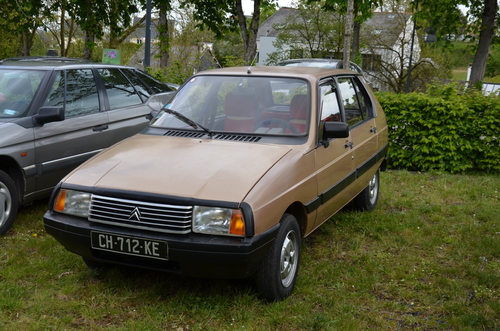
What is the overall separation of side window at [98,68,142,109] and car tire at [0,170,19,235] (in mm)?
1746

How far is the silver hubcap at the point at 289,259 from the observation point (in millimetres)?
4074

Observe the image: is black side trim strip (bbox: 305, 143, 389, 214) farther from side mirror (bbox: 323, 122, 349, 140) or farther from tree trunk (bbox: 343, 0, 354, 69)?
tree trunk (bbox: 343, 0, 354, 69)

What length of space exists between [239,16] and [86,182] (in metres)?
19.1

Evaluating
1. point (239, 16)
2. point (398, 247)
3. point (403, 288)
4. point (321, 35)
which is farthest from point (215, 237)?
point (321, 35)

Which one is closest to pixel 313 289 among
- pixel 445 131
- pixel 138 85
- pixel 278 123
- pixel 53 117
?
pixel 278 123

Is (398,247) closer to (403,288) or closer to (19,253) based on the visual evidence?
(403,288)

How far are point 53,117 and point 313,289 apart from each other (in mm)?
3171

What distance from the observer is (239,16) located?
2191 cm

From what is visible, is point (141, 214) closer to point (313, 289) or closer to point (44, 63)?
point (313, 289)

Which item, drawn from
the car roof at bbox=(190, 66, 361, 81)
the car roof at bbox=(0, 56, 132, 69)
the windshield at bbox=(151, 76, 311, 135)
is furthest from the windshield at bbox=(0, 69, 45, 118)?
the car roof at bbox=(190, 66, 361, 81)

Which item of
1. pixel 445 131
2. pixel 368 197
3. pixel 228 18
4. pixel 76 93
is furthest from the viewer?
pixel 228 18

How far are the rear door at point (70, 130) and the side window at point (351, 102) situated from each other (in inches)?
113

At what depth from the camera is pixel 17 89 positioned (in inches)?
232

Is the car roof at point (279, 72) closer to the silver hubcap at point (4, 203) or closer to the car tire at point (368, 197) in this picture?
the car tire at point (368, 197)
